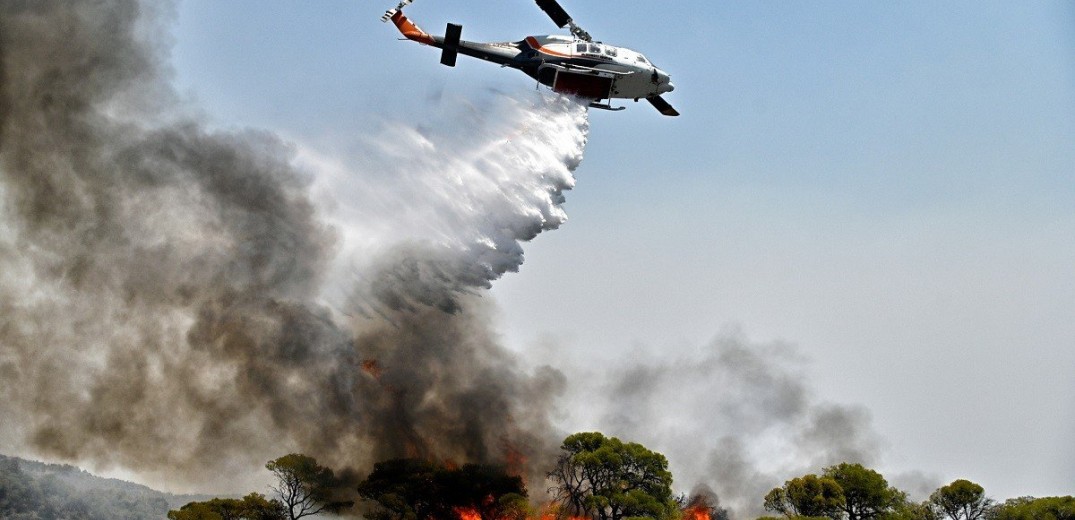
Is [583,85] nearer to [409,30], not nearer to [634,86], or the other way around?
[634,86]

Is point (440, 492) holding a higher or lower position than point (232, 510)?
higher

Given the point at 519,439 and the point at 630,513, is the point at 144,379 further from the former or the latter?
the point at 630,513

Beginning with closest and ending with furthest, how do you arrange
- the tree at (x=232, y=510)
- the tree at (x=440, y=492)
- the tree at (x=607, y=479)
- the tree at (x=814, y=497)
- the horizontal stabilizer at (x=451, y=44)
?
the horizontal stabilizer at (x=451, y=44)
the tree at (x=232, y=510)
the tree at (x=440, y=492)
the tree at (x=607, y=479)
the tree at (x=814, y=497)

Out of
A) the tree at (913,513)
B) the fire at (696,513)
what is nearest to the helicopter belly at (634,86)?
the tree at (913,513)

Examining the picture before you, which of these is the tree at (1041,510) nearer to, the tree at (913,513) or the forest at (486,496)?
the forest at (486,496)

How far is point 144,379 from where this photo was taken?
48062 millimetres

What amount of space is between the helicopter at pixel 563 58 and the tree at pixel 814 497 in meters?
26.5

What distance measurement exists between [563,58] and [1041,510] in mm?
37759

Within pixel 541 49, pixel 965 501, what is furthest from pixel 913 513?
pixel 541 49

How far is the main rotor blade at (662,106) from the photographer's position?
1908 inches

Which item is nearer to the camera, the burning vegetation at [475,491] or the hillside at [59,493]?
the burning vegetation at [475,491]

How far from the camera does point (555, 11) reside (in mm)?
44156

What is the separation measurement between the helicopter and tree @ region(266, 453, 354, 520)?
2396cm

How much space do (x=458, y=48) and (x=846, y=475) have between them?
35.4 m
